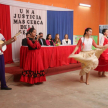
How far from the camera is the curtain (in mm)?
6287

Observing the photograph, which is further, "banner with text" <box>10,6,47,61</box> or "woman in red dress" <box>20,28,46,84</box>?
"banner with text" <box>10,6,47,61</box>

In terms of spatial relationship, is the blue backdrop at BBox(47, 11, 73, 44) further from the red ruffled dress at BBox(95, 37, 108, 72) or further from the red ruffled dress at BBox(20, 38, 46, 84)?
the red ruffled dress at BBox(20, 38, 46, 84)

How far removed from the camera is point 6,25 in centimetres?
651

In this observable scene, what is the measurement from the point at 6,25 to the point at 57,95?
4.31 m

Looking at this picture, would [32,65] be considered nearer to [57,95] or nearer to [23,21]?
[57,95]

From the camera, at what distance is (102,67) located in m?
4.79

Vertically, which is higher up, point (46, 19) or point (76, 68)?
point (46, 19)

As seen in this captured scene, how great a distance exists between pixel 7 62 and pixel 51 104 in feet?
13.6

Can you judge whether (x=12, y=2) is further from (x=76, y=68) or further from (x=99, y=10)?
(x=99, y=10)

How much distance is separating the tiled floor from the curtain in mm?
2521

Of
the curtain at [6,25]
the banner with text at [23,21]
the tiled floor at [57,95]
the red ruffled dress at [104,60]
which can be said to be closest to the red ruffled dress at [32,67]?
the tiled floor at [57,95]

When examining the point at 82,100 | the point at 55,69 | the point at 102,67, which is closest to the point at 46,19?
the point at 55,69

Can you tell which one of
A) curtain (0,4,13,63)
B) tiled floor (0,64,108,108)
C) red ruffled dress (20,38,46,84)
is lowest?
tiled floor (0,64,108,108)

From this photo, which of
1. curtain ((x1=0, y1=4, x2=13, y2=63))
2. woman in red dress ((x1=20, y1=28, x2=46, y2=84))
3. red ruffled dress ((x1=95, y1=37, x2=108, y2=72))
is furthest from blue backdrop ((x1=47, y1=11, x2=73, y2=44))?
woman in red dress ((x1=20, y1=28, x2=46, y2=84))
